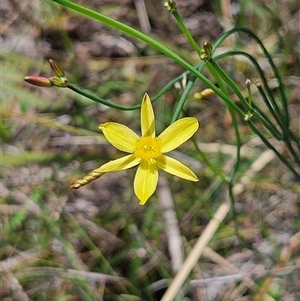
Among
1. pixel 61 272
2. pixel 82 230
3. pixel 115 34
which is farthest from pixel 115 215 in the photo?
pixel 115 34

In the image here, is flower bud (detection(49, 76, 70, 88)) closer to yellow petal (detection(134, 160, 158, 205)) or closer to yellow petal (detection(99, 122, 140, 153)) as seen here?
yellow petal (detection(99, 122, 140, 153))

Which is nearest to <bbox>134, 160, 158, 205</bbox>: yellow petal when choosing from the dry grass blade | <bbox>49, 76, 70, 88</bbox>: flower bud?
<bbox>49, 76, 70, 88</bbox>: flower bud

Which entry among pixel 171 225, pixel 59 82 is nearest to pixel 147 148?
pixel 59 82

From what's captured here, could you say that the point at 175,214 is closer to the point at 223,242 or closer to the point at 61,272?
the point at 223,242

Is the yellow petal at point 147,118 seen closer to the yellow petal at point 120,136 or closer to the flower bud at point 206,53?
the yellow petal at point 120,136

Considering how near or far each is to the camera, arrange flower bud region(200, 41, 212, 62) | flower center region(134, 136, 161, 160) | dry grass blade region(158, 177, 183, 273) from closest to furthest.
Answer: flower bud region(200, 41, 212, 62) → flower center region(134, 136, 161, 160) → dry grass blade region(158, 177, 183, 273)

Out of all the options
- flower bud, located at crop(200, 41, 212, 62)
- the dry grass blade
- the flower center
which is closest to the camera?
flower bud, located at crop(200, 41, 212, 62)

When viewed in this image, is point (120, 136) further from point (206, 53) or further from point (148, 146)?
point (206, 53)
